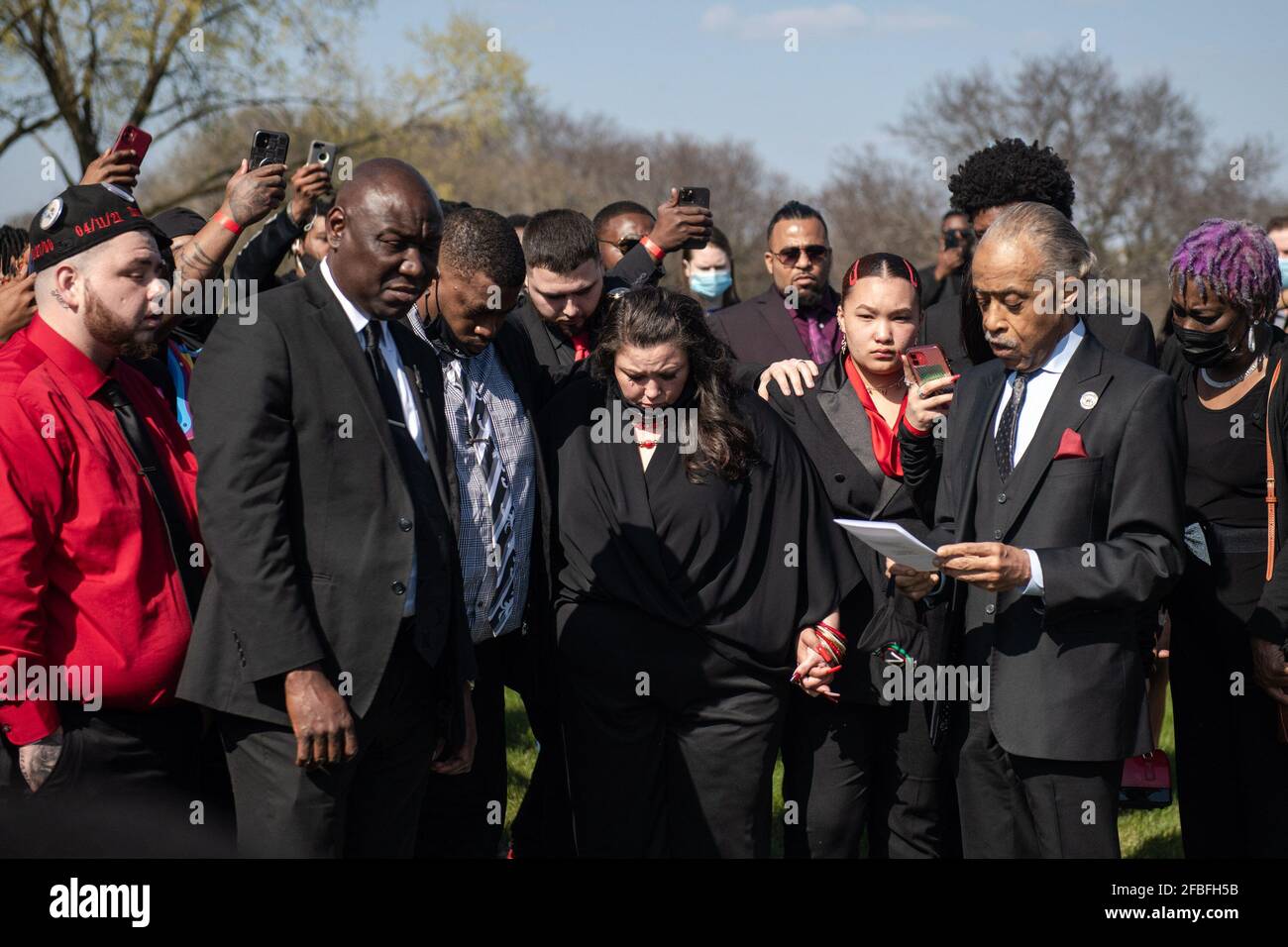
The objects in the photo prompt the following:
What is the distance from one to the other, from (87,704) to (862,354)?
9.19 feet

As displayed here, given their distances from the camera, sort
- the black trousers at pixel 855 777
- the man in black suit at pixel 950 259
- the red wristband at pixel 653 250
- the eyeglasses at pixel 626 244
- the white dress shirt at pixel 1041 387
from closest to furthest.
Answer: the white dress shirt at pixel 1041 387 < the black trousers at pixel 855 777 < the red wristband at pixel 653 250 < the eyeglasses at pixel 626 244 < the man in black suit at pixel 950 259

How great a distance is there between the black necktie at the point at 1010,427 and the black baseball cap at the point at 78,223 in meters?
2.49

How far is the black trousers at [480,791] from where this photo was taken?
4656 millimetres

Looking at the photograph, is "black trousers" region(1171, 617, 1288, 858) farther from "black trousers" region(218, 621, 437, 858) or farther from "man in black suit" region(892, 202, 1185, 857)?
"black trousers" region(218, 621, 437, 858)

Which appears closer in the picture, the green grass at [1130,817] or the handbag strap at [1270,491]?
the handbag strap at [1270,491]

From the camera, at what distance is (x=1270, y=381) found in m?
4.57

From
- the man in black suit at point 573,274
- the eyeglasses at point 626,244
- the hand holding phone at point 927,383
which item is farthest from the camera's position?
the eyeglasses at point 626,244

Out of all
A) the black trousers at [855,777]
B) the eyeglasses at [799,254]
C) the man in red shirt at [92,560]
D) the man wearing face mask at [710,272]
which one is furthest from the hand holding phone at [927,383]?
the man wearing face mask at [710,272]

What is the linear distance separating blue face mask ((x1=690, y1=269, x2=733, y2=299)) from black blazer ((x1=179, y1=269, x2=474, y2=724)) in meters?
4.49

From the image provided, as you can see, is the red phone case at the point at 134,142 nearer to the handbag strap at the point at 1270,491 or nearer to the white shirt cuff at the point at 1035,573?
the white shirt cuff at the point at 1035,573

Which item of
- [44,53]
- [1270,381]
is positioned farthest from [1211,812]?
[44,53]

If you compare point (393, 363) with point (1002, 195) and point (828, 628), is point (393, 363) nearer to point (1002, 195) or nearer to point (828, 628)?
point (828, 628)

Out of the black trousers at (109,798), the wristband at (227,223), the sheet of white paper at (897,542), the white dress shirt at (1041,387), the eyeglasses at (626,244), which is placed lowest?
the black trousers at (109,798)
